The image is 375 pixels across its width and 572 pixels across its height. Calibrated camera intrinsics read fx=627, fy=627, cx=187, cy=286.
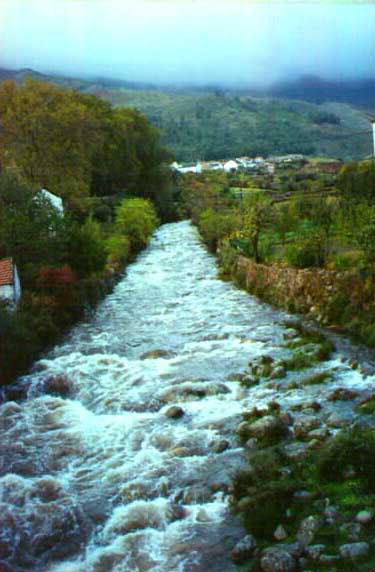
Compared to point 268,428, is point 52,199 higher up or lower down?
higher up

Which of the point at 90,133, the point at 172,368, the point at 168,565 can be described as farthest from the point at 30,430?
the point at 90,133

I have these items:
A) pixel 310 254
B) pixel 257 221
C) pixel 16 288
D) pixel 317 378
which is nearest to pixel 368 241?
pixel 310 254

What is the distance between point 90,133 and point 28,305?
732 inches

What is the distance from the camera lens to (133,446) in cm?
916

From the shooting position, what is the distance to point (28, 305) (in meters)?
15.8

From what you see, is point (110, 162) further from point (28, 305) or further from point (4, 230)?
point (28, 305)

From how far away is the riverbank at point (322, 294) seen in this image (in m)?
14.4

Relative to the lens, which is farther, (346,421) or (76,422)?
(76,422)

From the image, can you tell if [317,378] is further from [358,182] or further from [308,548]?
[358,182]

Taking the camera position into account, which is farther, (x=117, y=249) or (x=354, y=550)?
(x=117, y=249)

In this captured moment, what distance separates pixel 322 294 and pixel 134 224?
19.1 meters

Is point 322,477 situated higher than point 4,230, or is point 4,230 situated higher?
point 4,230

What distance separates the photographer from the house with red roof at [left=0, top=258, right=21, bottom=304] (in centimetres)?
1539

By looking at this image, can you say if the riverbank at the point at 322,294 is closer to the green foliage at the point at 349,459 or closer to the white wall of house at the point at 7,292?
the green foliage at the point at 349,459
